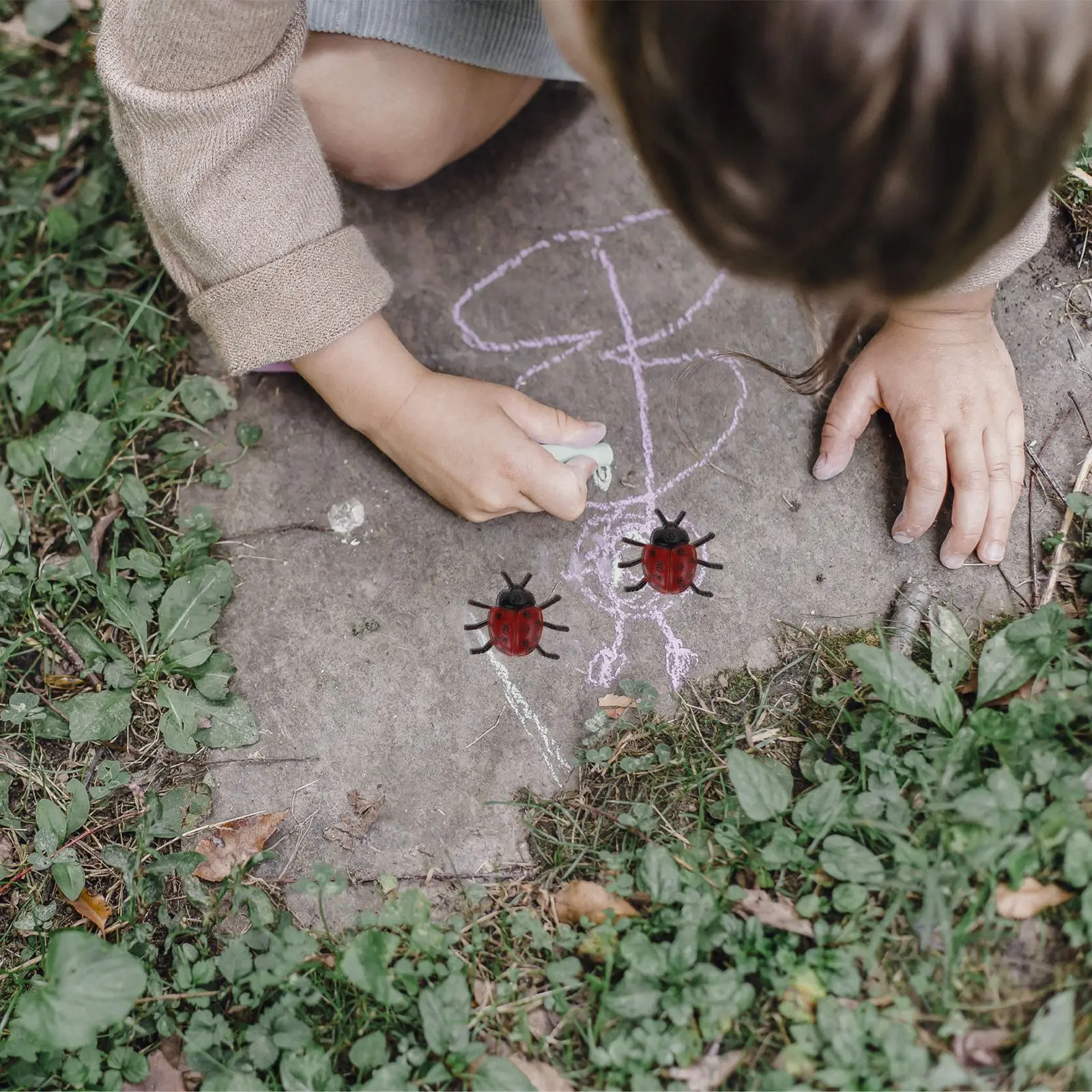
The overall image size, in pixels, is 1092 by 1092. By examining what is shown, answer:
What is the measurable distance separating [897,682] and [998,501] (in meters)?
0.42

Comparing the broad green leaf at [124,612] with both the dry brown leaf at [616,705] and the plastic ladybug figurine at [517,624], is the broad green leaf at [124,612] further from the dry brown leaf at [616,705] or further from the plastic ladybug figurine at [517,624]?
the dry brown leaf at [616,705]

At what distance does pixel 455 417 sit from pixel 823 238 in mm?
870

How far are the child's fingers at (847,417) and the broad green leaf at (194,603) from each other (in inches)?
44.2

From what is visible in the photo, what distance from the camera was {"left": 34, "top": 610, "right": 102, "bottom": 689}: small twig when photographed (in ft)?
5.69

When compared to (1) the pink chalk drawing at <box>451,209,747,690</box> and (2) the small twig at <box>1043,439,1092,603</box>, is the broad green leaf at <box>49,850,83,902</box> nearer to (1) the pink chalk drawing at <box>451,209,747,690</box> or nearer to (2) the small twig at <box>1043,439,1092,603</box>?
(1) the pink chalk drawing at <box>451,209,747,690</box>

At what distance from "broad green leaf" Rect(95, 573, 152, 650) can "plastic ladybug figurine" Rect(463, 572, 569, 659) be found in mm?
580

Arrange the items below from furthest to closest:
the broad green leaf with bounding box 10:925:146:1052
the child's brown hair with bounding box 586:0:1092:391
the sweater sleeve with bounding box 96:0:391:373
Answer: the sweater sleeve with bounding box 96:0:391:373, the broad green leaf with bounding box 10:925:146:1052, the child's brown hair with bounding box 586:0:1092:391

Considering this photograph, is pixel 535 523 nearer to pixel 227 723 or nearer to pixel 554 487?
pixel 554 487

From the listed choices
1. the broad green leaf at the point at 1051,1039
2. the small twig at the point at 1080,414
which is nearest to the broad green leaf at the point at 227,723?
the broad green leaf at the point at 1051,1039

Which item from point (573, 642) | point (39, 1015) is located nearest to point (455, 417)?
point (573, 642)

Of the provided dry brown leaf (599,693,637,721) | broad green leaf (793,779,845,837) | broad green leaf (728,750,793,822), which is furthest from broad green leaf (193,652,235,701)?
broad green leaf (793,779,845,837)

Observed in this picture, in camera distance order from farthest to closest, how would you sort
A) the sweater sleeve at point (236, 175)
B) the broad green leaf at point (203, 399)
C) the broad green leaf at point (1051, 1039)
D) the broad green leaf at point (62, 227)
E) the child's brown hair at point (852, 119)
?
the broad green leaf at point (62, 227)
the broad green leaf at point (203, 399)
the sweater sleeve at point (236, 175)
the broad green leaf at point (1051, 1039)
the child's brown hair at point (852, 119)

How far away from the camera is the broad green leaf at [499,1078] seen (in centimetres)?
132

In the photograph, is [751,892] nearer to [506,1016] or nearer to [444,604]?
[506,1016]
